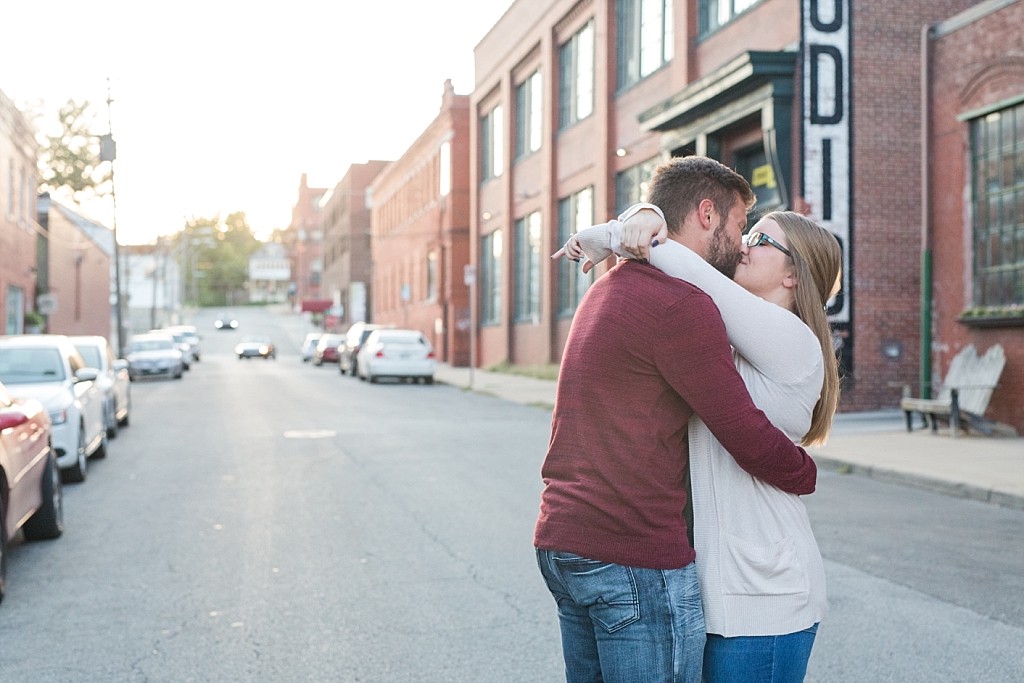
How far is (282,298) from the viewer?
16650 centimetres

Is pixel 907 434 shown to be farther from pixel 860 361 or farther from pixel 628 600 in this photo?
pixel 628 600

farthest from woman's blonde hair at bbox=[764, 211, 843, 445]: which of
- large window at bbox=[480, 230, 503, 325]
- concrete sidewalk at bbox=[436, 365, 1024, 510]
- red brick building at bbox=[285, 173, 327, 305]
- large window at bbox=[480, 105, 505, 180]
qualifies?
red brick building at bbox=[285, 173, 327, 305]

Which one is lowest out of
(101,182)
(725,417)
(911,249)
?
(725,417)

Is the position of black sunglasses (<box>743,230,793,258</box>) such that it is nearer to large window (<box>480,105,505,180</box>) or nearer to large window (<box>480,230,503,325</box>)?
large window (<box>480,230,503,325</box>)

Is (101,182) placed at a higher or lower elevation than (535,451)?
higher

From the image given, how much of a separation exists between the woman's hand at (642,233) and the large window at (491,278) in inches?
1374

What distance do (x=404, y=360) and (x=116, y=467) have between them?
57.6ft

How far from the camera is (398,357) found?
2966 centimetres

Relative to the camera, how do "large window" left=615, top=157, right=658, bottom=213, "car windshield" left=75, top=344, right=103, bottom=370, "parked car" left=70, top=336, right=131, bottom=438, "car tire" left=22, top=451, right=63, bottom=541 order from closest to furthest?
"car tire" left=22, top=451, right=63, bottom=541
"parked car" left=70, top=336, right=131, bottom=438
"car windshield" left=75, top=344, right=103, bottom=370
"large window" left=615, top=157, right=658, bottom=213

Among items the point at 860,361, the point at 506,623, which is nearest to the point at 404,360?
the point at 860,361

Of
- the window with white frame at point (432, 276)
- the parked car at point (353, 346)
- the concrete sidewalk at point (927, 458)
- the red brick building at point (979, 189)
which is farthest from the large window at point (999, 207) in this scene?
the window with white frame at point (432, 276)

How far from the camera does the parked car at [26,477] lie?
642 centimetres

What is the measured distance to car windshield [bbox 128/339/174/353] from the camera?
34969 mm

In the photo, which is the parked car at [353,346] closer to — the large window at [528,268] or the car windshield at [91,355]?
the large window at [528,268]
